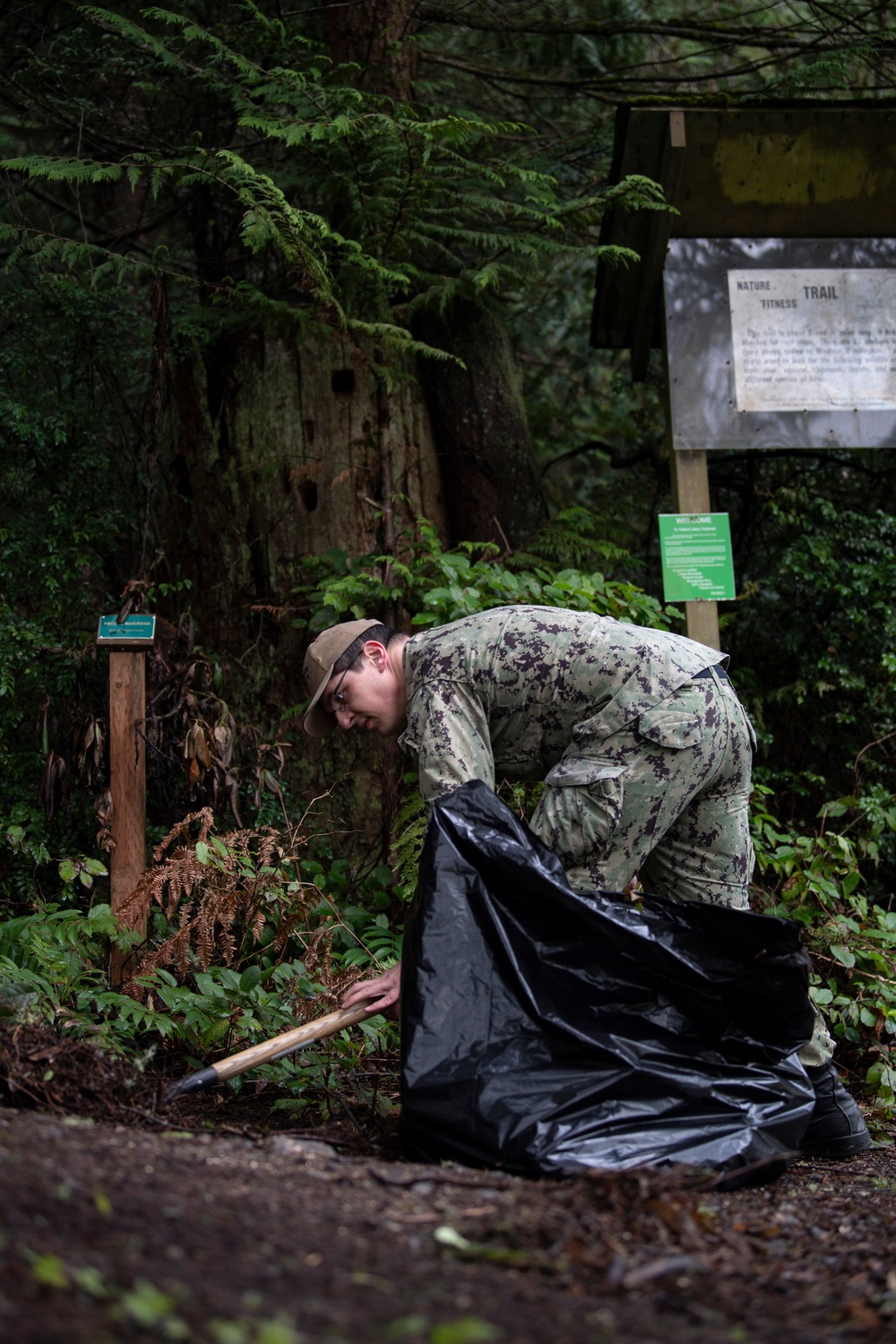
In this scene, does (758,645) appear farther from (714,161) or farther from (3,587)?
(3,587)

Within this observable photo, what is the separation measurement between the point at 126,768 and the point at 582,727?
188 centimetres

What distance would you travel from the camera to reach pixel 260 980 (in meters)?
→ 3.79

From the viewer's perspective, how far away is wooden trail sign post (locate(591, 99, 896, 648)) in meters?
5.21

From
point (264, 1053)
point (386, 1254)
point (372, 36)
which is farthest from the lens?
point (372, 36)

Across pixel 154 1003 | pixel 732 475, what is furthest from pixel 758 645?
pixel 154 1003

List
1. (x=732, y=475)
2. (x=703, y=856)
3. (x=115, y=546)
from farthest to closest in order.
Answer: (x=732, y=475)
(x=115, y=546)
(x=703, y=856)

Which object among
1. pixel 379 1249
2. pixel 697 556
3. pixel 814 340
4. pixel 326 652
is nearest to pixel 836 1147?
pixel 379 1249

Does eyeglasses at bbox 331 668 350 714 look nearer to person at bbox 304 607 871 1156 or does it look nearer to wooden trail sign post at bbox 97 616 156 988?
person at bbox 304 607 871 1156

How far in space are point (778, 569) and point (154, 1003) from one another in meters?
4.07

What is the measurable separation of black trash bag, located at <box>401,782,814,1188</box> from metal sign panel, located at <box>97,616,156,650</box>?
1701 mm

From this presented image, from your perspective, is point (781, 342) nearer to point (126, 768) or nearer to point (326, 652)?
point (326, 652)

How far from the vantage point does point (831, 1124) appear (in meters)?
3.30

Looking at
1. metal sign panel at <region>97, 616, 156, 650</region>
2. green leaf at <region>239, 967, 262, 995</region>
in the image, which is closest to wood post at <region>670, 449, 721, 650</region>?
metal sign panel at <region>97, 616, 156, 650</region>

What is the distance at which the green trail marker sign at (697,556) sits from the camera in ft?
16.3
